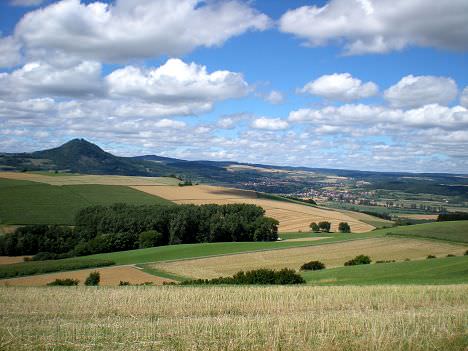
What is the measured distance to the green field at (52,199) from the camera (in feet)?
303

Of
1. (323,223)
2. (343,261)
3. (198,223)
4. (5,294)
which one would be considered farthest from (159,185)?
(5,294)

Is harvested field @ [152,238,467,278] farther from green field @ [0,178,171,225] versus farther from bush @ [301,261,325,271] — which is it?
green field @ [0,178,171,225]

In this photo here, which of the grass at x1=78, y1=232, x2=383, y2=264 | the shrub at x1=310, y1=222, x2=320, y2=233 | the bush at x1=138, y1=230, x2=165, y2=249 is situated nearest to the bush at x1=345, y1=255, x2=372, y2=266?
the grass at x1=78, y1=232, x2=383, y2=264

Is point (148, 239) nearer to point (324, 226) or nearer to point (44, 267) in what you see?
point (44, 267)

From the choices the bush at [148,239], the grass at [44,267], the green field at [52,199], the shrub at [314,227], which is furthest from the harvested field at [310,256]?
the green field at [52,199]

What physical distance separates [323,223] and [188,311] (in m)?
84.8

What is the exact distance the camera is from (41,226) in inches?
3268

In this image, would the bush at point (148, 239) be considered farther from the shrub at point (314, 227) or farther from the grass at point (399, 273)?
the grass at point (399, 273)

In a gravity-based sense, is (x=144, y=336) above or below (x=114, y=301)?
above

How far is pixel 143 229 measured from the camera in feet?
301

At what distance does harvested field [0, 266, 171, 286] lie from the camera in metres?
47.7

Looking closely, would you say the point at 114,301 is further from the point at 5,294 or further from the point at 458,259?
the point at 458,259

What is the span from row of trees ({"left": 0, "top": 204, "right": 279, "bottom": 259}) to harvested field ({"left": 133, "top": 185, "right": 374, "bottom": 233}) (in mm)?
9308

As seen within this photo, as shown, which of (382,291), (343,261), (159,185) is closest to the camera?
(382,291)
